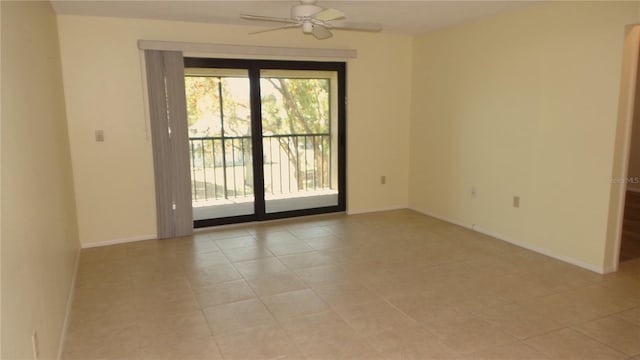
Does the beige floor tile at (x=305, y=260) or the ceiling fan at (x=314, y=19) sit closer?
the ceiling fan at (x=314, y=19)

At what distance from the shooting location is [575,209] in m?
3.69

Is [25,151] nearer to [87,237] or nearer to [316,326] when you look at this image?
[316,326]

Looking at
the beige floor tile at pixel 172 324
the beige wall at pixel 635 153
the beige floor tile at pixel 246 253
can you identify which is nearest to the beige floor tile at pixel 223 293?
the beige floor tile at pixel 172 324

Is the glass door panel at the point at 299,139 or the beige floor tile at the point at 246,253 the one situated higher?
the glass door panel at the point at 299,139

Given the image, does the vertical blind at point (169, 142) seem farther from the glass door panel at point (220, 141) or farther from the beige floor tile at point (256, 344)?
the beige floor tile at point (256, 344)

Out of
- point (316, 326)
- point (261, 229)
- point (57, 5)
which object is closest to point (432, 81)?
point (261, 229)

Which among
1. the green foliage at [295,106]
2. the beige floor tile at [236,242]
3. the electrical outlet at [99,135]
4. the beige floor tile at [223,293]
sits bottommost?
the beige floor tile at [223,293]

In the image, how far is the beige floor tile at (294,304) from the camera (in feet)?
9.52

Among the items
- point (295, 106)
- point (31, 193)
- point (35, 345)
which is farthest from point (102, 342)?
point (295, 106)

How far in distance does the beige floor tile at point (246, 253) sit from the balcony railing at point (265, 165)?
3.46ft

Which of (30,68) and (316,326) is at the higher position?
(30,68)

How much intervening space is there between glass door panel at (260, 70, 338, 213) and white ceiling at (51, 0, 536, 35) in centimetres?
92

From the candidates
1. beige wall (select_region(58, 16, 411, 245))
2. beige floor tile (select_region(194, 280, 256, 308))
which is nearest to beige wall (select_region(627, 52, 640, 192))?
beige wall (select_region(58, 16, 411, 245))

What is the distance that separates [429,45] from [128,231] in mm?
3977
